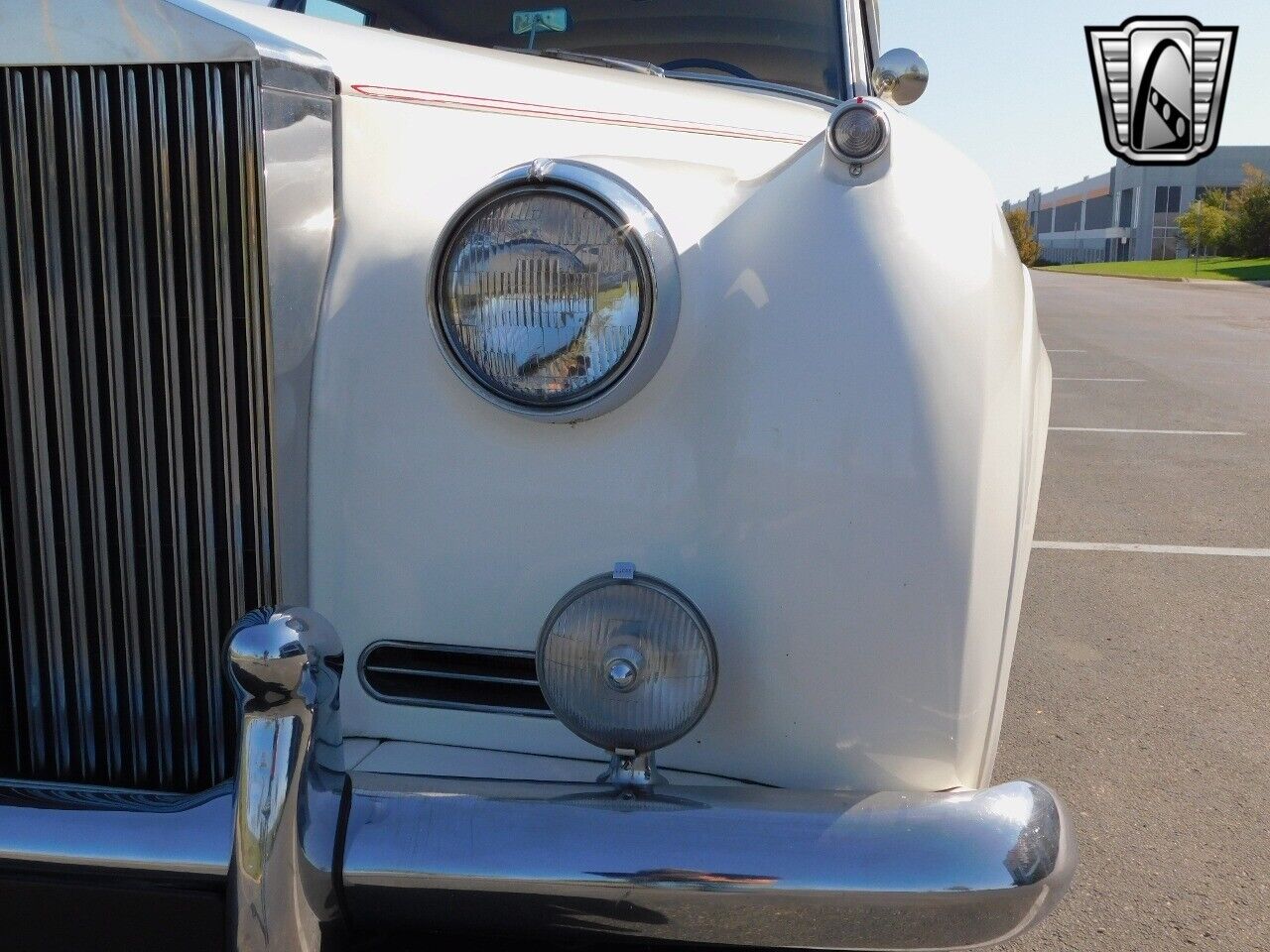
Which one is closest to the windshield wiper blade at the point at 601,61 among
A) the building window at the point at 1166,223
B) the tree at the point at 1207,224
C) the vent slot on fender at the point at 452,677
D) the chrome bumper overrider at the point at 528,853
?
the vent slot on fender at the point at 452,677

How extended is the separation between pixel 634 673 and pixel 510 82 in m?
1.11

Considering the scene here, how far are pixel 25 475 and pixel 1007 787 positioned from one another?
1.32m

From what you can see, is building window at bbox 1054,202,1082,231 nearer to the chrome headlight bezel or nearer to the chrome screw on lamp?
the chrome headlight bezel

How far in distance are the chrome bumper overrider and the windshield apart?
2.08m

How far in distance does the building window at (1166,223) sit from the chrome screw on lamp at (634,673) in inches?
2721

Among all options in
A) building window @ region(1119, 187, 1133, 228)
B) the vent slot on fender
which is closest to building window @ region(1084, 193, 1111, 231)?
building window @ region(1119, 187, 1133, 228)

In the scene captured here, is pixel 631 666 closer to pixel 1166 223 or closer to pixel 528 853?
pixel 528 853

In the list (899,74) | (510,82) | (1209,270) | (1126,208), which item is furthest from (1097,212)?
(510,82)

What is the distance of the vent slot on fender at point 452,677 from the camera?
62.7 inches

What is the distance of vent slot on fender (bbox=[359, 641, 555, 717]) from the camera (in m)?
1.59

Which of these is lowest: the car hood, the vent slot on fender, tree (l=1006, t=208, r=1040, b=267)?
the vent slot on fender

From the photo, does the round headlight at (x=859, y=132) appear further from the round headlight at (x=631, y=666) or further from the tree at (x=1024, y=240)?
the tree at (x=1024, y=240)

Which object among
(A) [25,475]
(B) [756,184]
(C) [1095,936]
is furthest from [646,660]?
(C) [1095,936]

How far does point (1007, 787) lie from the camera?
143 cm
